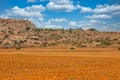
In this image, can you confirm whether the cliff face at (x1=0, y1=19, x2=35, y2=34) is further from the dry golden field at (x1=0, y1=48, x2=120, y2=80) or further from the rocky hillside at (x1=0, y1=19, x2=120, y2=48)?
the dry golden field at (x1=0, y1=48, x2=120, y2=80)

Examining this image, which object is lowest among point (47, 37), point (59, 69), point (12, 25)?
point (59, 69)

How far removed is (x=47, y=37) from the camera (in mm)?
135250

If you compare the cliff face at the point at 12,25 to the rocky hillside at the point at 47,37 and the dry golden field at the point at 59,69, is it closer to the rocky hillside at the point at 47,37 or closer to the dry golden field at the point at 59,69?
the rocky hillside at the point at 47,37

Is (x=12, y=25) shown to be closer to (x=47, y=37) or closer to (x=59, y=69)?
(x=47, y=37)

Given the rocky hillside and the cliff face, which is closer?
the rocky hillside

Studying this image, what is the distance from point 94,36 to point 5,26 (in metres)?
43.8

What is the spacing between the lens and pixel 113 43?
118 meters

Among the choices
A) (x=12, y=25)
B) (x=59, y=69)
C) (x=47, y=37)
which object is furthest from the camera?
(x=12, y=25)

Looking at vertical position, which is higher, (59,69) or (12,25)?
(12,25)

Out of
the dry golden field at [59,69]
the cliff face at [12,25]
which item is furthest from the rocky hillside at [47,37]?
the dry golden field at [59,69]

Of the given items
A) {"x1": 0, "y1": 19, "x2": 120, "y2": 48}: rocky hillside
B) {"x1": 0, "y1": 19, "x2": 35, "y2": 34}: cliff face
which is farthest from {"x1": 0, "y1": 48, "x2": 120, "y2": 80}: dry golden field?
{"x1": 0, "y1": 19, "x2": 35, "y2": 34}: cliff face

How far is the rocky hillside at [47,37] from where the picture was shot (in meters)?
120

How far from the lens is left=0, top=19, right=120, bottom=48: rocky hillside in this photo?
120m

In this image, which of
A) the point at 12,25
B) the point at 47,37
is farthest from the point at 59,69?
the point at 12,25
